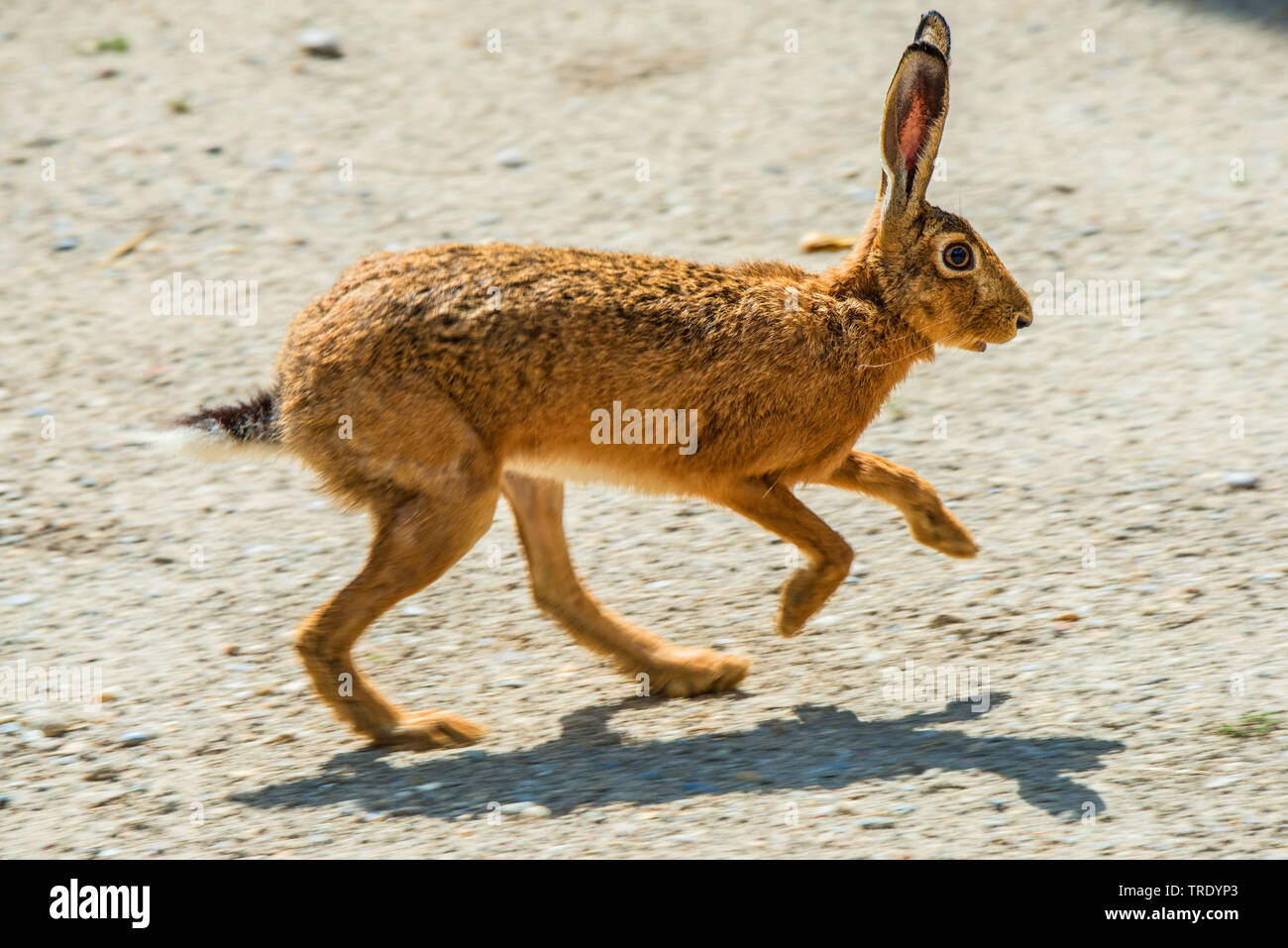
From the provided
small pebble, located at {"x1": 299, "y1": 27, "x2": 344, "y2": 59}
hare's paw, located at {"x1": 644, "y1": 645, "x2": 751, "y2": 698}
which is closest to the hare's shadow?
hare's paw, located at {"x1": 644, "y1": 645, "x2": 751, "y2": 698}

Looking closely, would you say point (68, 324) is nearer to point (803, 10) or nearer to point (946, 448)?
point (946, 448)

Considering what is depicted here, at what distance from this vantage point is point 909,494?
540 centimetres

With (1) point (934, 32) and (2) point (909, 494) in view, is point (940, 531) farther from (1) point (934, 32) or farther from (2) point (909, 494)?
(1) point (934, 32)

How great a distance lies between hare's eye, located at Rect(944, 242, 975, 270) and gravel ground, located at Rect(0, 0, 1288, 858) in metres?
1.27

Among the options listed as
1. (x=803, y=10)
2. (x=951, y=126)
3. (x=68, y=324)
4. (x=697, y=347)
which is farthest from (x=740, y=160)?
(x=697, y=347)

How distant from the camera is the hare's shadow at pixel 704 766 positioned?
448cm

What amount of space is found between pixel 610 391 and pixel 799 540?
2.70 ft

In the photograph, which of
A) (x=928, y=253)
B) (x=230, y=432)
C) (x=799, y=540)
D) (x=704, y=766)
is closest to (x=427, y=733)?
(x=704, y=766)

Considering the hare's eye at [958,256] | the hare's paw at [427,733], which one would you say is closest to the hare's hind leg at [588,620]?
the hare's paw at [427,733]

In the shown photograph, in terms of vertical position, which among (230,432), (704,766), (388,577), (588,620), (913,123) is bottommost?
(704,766)

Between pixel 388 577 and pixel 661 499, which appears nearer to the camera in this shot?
pixel 388 577

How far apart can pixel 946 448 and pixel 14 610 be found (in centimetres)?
397

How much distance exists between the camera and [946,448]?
22.3 feet

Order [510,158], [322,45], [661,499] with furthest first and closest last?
[322,45] < [510,158] < [661,499]
